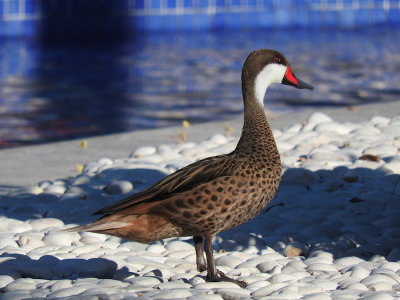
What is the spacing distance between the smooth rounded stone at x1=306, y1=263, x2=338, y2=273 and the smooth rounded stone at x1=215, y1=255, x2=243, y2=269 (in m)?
0.35

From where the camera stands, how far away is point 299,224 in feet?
14.5

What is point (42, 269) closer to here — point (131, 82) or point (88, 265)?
point (88, 265)

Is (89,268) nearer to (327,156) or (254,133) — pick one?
(254,133)

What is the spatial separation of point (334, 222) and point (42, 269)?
168 centimetres

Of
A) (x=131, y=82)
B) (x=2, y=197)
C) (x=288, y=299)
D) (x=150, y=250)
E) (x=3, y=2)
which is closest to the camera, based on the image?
(x=288, y=299)

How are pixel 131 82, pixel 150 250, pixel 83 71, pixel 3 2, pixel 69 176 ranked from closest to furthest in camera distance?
pixel 150 250
pixel 69 176
pixel 131 82
pixel 83 71
pixel 3 2

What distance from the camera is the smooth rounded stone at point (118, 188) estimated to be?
5020 millimetres

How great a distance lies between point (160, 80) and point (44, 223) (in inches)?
266

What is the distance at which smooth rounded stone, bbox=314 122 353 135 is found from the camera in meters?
6.42

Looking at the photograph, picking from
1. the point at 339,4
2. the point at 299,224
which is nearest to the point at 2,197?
the point at 299,224

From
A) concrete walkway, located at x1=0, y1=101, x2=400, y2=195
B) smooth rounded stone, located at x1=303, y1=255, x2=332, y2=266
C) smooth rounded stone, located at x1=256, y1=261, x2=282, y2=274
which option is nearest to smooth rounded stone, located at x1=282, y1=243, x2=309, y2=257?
smooth rounded stone, located at x1=303, y1=255, x2=332, y2=266

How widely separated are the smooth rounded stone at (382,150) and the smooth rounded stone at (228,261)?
2101 mm

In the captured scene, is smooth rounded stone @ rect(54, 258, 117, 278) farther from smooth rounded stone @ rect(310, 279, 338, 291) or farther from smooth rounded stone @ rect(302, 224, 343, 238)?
smooth rounded stone @ rect(302, 224, 343, 238)

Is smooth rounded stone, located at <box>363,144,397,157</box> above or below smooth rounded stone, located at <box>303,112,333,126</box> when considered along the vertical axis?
below
